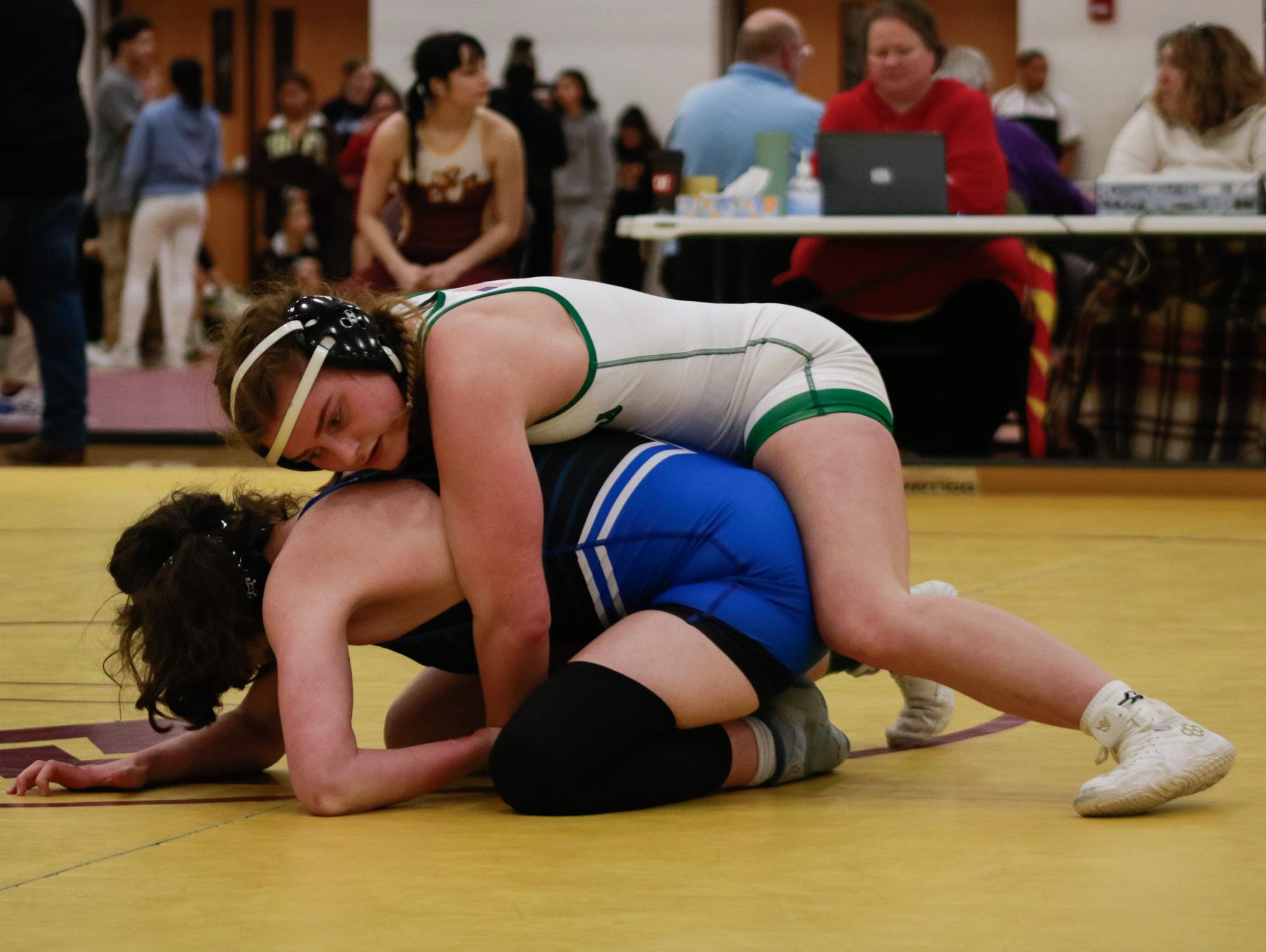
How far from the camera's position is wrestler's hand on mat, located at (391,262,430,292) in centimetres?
610

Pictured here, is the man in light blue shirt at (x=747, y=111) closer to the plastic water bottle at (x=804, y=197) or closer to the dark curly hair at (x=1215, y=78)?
the plastic water bottle at (x=804, y=197)

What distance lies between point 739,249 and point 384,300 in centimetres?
418

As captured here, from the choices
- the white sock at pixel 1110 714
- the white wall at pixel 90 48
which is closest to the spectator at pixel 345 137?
the white wall at pixel 90 48

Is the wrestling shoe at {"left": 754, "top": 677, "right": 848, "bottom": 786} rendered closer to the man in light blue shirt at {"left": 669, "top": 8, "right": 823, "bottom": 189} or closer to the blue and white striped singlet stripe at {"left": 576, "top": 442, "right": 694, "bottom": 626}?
the blue and white striped singlet stripe at {"left": 576, "top": 442, "right": 694, "bottom": 626}

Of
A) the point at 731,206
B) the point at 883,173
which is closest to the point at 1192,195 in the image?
the point at 883,173

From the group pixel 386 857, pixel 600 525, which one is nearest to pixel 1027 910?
pixel 386 857

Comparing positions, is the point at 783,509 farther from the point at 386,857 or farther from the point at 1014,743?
the point at 386,857

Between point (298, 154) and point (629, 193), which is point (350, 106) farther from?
point (629, 193)

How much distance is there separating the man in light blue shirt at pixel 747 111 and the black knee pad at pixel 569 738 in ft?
14.3

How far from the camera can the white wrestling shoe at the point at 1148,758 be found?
79.9 inches

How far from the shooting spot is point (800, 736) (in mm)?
2305

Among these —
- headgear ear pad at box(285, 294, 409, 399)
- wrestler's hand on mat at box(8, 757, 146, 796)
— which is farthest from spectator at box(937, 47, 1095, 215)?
wrestler's hand on mat at box(8, 757, 146, 796)

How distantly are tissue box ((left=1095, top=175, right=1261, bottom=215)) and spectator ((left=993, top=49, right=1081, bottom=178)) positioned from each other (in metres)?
5.43

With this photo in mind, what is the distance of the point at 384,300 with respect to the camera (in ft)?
7.48
